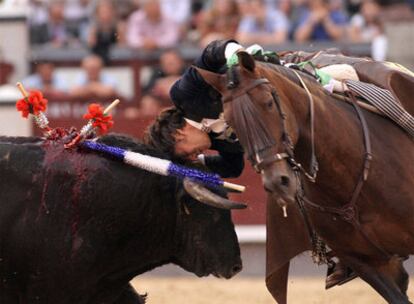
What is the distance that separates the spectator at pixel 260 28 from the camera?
11922 millimetres

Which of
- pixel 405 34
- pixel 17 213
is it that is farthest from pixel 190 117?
pixel 405 34

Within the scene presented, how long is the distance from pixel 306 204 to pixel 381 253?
0.43 metres

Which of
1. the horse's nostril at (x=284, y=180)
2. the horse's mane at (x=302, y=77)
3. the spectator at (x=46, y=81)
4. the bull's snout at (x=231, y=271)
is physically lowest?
the spectator at (x=46, y=81)

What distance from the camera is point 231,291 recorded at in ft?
31.4

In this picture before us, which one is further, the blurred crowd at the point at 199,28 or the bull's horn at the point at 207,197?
the blurred crowd at the point at 199,28

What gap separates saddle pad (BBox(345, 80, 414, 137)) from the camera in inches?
243

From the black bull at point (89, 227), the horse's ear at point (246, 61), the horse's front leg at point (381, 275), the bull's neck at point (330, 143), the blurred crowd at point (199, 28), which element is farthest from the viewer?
the blurred crowd at point (199, 28)

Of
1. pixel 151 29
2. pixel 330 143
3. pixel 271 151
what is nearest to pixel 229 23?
pixel 151 29

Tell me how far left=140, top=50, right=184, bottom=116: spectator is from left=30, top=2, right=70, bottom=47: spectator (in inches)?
66.0

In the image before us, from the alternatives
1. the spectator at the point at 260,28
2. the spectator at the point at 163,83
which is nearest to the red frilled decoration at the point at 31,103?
the spectator at the point at 163,83

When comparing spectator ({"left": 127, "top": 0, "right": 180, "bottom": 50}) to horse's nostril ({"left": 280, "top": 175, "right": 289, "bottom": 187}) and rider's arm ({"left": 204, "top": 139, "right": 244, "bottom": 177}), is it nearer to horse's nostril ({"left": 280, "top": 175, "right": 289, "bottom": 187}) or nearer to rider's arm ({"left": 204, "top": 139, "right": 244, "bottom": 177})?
rider's arm ({"left": 204, "top": 139, "right": 244, "bottom": 177})

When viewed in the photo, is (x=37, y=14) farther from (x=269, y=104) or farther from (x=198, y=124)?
(x=269, y=104)

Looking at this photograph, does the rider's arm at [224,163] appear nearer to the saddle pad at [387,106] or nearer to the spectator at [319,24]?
the saddle pad at [387,106]

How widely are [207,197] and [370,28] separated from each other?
6.78 metres
